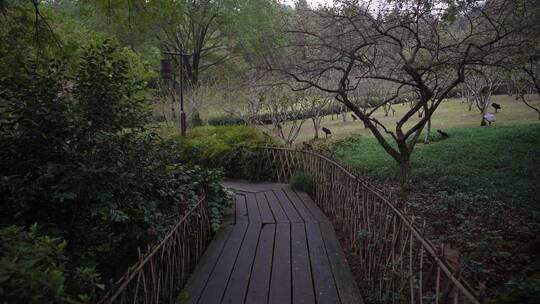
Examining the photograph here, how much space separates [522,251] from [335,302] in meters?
3.09

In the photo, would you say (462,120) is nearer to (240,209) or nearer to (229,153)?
(229,153)

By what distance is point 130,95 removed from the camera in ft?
12.6

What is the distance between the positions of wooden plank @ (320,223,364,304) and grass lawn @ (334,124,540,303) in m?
1.10

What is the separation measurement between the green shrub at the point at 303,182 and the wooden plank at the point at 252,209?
3.18 feet

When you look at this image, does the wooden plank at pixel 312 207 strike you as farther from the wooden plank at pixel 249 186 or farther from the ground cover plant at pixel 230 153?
the ground cover plant at pixel 230 153

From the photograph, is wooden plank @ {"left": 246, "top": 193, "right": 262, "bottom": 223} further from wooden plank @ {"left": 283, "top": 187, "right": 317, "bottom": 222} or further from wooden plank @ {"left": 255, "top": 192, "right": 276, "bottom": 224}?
wooden plank @ {"left": 283, "top": 187, "right": 317, "bottom": 222}

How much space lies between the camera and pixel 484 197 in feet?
23.0

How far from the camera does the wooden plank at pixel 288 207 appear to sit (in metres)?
5.65

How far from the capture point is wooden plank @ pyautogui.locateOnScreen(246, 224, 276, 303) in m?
3.27

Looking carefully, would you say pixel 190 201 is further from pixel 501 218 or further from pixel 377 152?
pixel 377 152

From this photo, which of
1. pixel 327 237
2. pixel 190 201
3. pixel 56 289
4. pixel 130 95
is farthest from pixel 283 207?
pixel 56 289

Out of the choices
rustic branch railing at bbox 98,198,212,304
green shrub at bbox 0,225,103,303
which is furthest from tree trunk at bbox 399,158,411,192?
green shrub at bbox 0,225,103,303

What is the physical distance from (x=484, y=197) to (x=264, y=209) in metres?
→ 4.49

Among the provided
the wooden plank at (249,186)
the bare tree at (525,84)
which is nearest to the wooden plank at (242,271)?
the wooden plank at (249,186)
